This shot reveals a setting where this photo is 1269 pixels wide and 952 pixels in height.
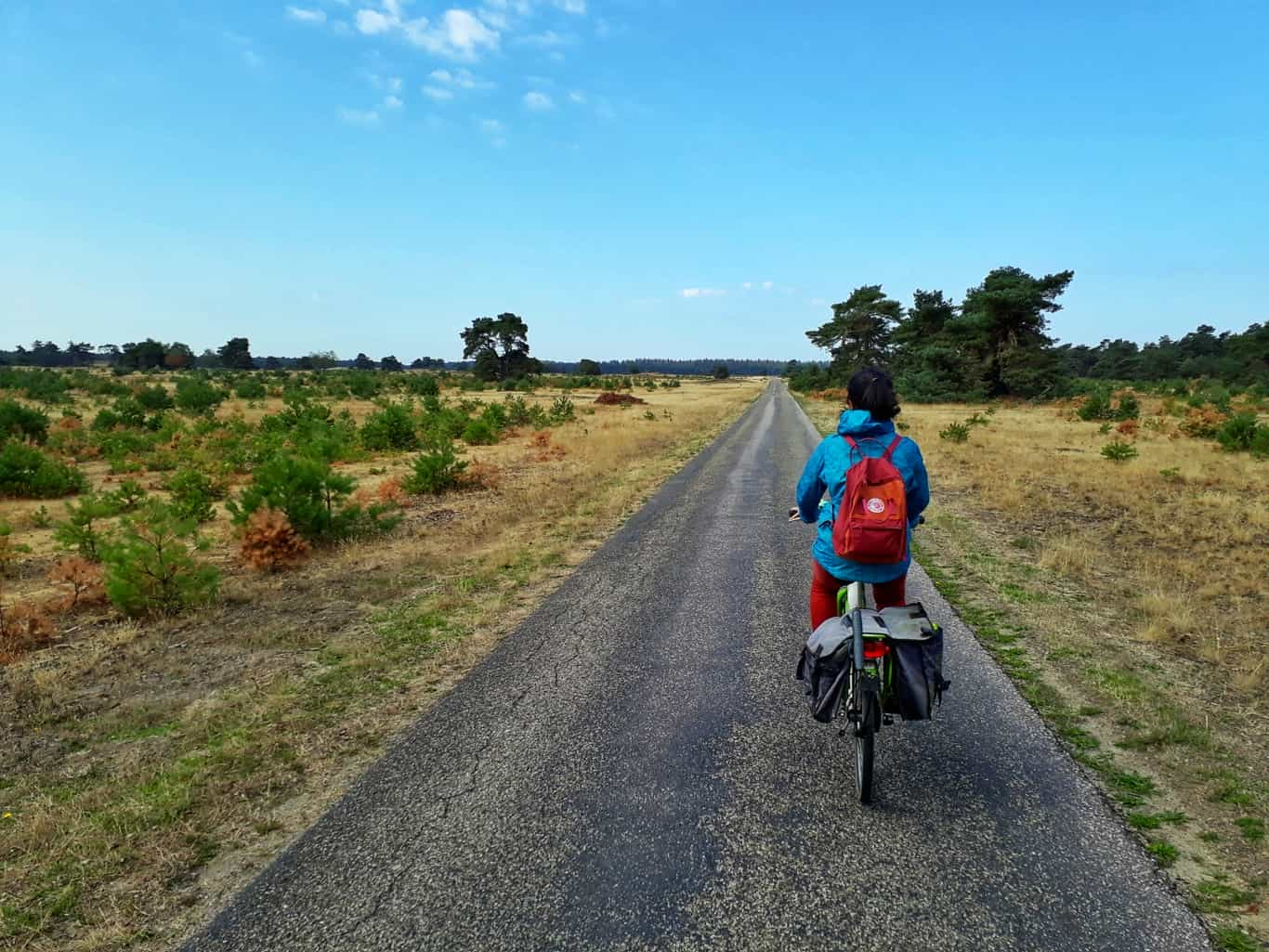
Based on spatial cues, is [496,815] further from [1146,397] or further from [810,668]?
[1146,397]

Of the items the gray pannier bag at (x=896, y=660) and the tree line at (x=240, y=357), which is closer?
the gray pannier bag at (x=896, y=660)

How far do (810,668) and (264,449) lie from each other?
62.0ft

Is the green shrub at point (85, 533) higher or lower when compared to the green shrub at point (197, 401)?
lower

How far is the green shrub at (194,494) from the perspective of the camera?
11.7m

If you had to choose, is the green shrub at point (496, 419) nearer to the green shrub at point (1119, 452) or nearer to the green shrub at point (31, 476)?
the green shrub at point (31, 476)

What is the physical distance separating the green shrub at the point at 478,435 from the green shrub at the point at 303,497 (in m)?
14.7

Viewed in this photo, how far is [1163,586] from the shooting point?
292 inches

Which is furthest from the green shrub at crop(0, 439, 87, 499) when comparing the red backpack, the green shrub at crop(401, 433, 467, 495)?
the red backpack

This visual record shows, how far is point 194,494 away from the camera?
12656 millimetres

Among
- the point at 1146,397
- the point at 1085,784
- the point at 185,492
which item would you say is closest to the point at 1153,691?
the point at 1085,784

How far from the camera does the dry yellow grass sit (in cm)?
305

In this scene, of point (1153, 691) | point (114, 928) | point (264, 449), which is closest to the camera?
point (114, 928)

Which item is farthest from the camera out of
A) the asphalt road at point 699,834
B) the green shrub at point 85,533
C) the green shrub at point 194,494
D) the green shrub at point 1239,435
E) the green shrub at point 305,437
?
the green shrub at point 1239,435

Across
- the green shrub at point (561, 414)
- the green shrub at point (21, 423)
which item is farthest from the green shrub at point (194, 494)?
the green shrub at point (561, 414)
